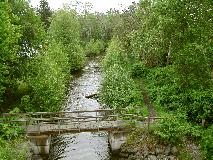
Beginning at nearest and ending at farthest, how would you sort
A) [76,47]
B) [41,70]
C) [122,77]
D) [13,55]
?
[13,55]
[41,70]
[122,77]
[76,47]

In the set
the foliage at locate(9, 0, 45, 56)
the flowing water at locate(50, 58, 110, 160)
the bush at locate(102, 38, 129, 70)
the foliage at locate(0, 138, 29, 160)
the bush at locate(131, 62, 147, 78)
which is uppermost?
the foliage at locate(9, 0, 45, 56)

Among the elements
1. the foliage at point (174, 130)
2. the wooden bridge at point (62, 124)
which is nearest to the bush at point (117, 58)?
the wooden bridge at point (62, 124)

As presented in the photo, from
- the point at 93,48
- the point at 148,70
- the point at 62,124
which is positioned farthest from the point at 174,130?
the point at 93,48

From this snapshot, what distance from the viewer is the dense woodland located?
3020 centimetres

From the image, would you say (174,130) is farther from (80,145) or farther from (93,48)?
(93,48)

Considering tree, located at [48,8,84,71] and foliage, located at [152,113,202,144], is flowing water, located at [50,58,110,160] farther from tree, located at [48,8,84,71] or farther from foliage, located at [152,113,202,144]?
tree, located at [48,8,84,71]

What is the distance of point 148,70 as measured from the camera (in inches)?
1956

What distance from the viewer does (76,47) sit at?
204ft

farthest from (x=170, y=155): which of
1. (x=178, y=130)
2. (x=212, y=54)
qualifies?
(x=212, y=54)

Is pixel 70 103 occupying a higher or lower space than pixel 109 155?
higher

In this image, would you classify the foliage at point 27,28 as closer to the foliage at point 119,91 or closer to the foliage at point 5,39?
the foliage at point 5,39

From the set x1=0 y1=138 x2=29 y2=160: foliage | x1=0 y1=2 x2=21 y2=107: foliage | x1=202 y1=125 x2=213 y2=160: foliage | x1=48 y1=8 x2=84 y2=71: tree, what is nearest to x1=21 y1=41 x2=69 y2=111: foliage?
x1=0 y1=2 x2=21 y2=107: foliage

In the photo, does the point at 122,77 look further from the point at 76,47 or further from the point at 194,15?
the point at 76,47

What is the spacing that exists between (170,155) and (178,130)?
6.91 ft
